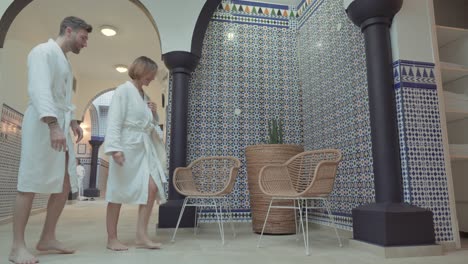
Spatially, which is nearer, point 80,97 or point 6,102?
point 6,102

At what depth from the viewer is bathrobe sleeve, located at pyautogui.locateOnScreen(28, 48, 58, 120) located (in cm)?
232

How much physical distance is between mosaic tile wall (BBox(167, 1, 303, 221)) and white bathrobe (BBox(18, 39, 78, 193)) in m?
2.07

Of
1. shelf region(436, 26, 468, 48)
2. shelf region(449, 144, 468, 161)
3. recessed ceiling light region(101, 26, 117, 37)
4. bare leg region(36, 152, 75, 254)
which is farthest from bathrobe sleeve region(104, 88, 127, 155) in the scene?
recessed ceiling light region(101, 26, 117, 37)

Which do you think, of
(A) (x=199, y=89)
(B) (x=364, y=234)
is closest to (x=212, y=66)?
(A) (x=199, y=89)

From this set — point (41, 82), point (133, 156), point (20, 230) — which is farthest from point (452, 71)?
point (20, 230)

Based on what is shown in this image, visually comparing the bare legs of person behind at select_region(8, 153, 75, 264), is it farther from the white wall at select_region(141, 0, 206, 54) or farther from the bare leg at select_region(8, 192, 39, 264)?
the white wall at select_region(141, 0, 206, 54)

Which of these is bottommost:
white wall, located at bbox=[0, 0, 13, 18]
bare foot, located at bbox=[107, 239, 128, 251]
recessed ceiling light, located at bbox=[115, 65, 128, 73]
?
bare foot, located at bbox=[107, 239, 128, 251]

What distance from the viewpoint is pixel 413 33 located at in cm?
311

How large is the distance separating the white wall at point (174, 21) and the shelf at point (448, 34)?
2695mm

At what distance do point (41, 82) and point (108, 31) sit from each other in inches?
185

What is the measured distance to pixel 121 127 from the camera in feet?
9.37

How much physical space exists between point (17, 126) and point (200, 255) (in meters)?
4.32

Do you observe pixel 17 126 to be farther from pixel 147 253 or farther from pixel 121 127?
pixel 147 253

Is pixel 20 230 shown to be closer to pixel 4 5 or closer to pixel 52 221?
Answer: pixel 52 221
